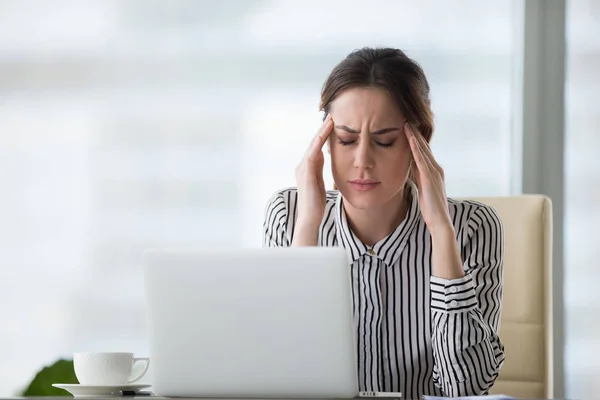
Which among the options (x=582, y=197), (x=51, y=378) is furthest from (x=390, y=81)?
(x=51, y=378)

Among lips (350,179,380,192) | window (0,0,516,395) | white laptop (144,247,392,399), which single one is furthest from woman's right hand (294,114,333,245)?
window (0,0,516,395)

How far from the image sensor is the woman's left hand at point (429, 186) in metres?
1.65

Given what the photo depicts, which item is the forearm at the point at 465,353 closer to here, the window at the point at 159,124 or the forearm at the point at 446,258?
the forearm at the point at 446,258

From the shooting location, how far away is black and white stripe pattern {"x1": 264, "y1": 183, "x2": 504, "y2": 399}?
1.63m

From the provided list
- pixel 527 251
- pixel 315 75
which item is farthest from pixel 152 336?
pixel 315 75

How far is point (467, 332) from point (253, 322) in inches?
24.5

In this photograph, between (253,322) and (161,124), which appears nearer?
(253,322)

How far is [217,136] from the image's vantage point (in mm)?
2766

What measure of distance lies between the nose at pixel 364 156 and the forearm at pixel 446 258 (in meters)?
0.23

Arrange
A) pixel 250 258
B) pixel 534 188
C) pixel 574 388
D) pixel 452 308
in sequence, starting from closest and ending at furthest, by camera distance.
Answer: pixel 250 258 → pixel 452 308 → pixel 574 388 → pixel 534 188

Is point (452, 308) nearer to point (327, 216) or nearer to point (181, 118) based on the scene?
point (327, 216)

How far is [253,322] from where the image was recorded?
44.3 inches

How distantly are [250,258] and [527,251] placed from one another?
977 millimetres

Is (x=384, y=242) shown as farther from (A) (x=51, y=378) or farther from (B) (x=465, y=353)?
(A) (x=51, y=378)
